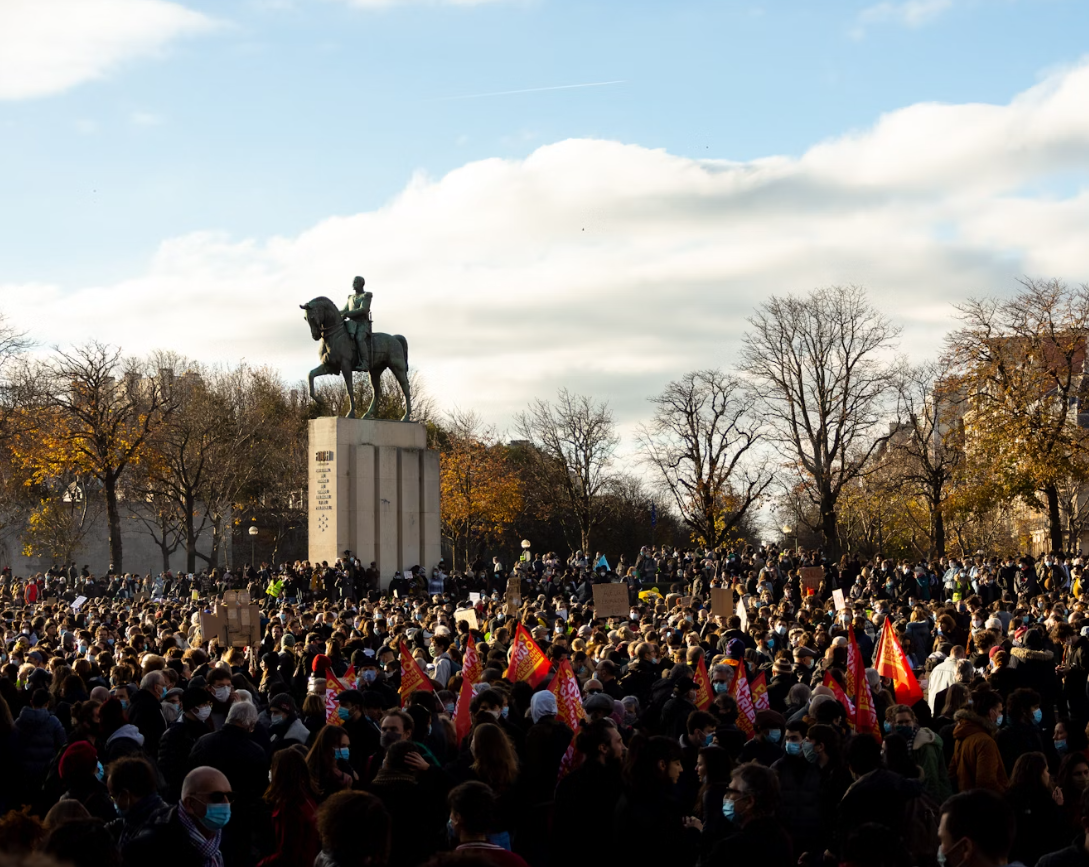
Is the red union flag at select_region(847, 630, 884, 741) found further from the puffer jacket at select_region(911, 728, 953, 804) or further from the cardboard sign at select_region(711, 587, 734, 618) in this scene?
the cardboard sign at select_region(711, 587, 734, 618)

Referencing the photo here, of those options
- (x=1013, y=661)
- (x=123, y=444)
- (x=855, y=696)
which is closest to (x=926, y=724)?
(x=855, y=696)

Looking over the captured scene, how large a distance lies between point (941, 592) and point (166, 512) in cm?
4357

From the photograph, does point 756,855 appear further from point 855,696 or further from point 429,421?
point 429,421

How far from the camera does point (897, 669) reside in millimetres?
13273

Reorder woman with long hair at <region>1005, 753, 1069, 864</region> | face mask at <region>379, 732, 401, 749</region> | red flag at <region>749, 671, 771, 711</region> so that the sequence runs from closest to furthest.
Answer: woman with long hair at <region>1005, 753, 1069, 864</region>
face mask at <region>379, 732, 401, 749</region>
red flag at <region>749, 671, 771, 711</region>

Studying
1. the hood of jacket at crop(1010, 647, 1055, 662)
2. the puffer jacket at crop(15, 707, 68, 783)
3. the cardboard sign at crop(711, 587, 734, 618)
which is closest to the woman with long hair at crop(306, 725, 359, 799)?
the puffer jacket at crop(15, 707, 68, 783)

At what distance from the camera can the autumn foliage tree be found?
76875mm

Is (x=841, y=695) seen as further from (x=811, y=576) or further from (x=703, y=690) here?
Result: (x=811, y=576)

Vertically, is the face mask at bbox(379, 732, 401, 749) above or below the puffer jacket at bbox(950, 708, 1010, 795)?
above

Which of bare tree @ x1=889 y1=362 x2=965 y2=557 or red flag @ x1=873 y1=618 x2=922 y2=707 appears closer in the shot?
red flag @ x1=873 y1=618 x2=922 y2=707

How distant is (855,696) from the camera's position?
11992mm

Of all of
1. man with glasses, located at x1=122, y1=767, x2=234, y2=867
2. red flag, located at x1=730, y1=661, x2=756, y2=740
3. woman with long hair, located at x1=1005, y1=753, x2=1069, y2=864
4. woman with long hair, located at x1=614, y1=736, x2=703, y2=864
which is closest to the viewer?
man with glasses, located at x1=122, y1=767, x2=234, y2=867

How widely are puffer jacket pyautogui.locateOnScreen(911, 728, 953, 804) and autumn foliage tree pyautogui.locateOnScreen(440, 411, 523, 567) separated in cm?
6600

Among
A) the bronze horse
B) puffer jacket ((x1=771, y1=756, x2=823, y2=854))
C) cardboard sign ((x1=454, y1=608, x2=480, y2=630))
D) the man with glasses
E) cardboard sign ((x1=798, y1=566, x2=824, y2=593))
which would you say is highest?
the bronze horse
